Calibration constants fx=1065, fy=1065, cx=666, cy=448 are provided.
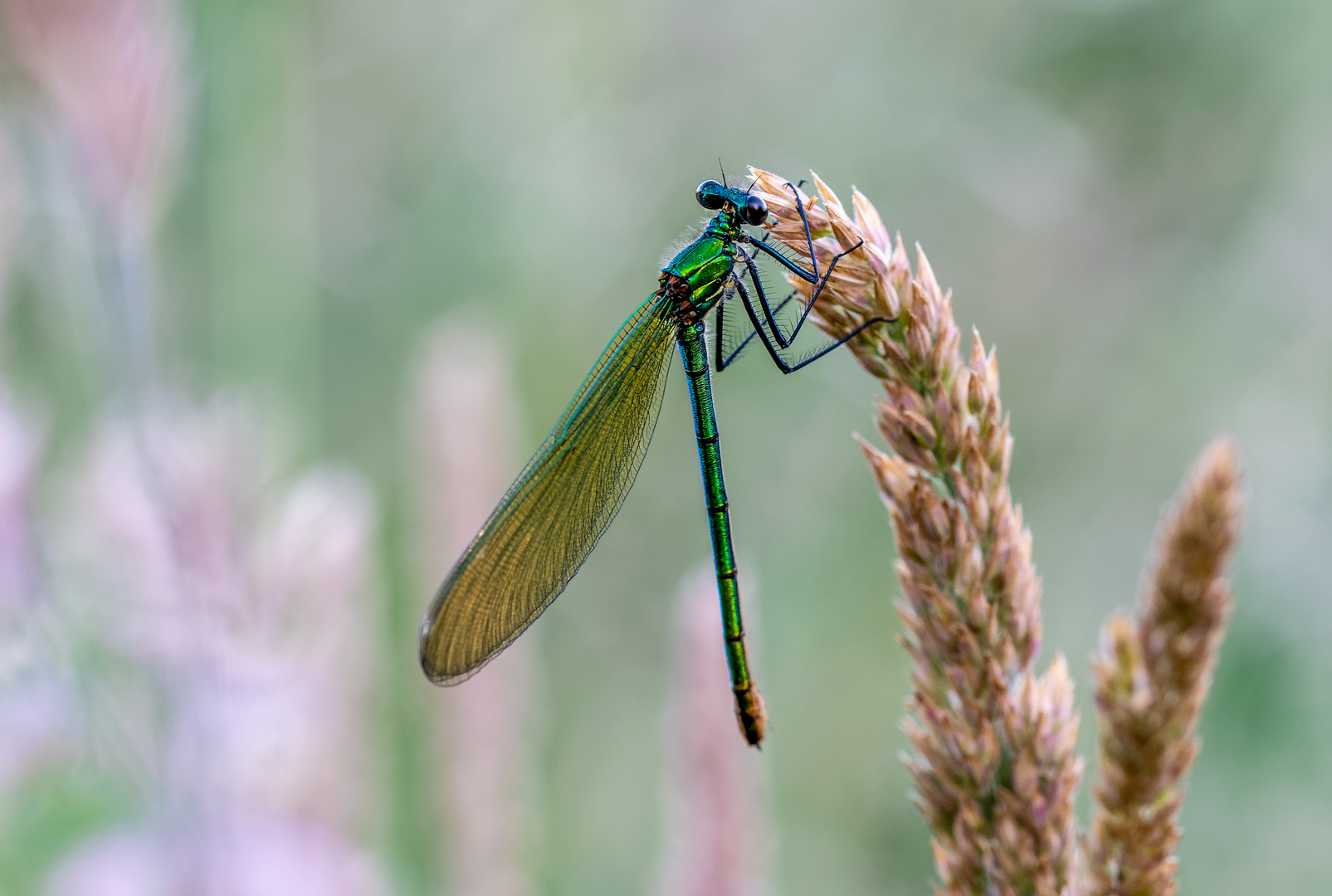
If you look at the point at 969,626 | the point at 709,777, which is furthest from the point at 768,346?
the point at 969,626

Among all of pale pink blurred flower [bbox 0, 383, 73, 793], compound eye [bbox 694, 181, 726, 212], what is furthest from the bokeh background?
compound eye [bbox 694, 181, 726, 212]

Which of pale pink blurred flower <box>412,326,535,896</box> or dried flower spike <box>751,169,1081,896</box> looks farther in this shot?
pale pink blurred flower <box>412,326,535,896</box>

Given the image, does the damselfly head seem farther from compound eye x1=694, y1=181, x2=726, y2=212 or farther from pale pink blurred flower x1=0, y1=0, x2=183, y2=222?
pale pink blurred flower x1=0, y1=0, x2=183, y2=222

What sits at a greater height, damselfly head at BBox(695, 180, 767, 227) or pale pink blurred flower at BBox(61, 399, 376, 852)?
damselfly head at BBox(695, 180, 767, 227)

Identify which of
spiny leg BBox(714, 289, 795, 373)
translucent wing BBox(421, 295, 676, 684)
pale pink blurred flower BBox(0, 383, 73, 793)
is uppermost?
spiny leg BBox(714, 289, 795, 373)

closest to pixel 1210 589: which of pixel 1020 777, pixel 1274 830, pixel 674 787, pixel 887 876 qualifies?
pixel 1020 777

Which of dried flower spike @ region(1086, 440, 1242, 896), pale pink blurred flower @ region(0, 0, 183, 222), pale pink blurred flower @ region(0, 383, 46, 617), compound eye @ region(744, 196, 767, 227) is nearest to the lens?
dried flower spike @ region(1086, 440, 1242, 896)

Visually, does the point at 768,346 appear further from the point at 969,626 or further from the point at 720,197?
the point at 969,626
